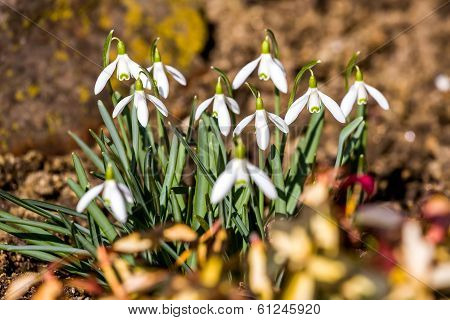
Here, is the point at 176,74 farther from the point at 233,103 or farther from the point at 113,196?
the point at 113,196

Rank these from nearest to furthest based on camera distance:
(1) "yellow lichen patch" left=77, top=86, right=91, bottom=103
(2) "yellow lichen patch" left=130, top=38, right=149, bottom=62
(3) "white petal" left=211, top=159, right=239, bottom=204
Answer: (3) "white petal" left=211, top=159, right=239, bottom=204 < (1) "yellow lichen patch" left=77, top=86, right=91, bottom=103 < (2) "yellow lichen patch" left=130, top=38, right=149, bottom=62

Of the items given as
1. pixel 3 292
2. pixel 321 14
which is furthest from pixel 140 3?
pixel 3 292

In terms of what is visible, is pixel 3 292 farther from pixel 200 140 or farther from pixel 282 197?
pixel 282 197

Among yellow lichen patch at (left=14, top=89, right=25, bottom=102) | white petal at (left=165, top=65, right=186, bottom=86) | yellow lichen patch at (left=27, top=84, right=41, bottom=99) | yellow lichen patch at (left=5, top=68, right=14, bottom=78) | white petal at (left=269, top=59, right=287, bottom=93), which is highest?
yellow lichen patch at (left=5, top=68, right=14, bottom=78)

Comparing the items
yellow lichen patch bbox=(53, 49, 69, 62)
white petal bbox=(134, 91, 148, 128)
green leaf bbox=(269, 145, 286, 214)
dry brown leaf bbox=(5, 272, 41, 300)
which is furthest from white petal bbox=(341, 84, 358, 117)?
yellow lichen patch bbox=(53, 49, 69, 62)

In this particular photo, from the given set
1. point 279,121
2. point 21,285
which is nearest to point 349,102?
point 279,121

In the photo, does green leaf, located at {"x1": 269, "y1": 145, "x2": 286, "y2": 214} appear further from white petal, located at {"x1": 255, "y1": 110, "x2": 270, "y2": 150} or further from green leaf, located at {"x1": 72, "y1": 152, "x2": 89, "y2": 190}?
green leaf, located at {"x1": 72, "y1": 152, "x2": 89, "y2": 190}
